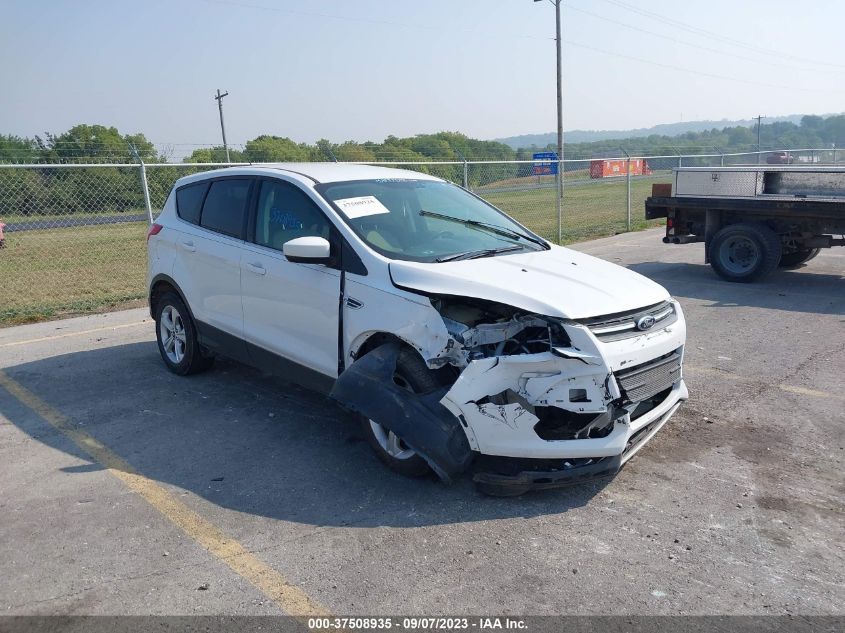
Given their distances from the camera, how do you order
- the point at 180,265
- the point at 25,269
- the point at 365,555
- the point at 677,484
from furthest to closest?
the point at 25,269 → the point at 180,265 → the point at 677,484 → the point at 365,555

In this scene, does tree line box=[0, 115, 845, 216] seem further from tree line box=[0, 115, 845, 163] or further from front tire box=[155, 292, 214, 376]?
front tire box=[155, 292, 214, 376]

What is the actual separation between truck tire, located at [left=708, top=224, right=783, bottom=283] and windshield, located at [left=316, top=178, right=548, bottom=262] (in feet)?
19.2

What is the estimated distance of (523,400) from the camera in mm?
3760

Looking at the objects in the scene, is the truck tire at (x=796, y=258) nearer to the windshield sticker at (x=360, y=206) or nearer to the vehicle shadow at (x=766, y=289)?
the vehicle shadow at (x=766, y=289)

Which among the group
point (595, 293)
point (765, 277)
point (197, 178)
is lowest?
point (765, 277)

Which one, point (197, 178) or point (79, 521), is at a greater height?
point (197, 178)

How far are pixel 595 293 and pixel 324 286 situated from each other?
66.0 inches

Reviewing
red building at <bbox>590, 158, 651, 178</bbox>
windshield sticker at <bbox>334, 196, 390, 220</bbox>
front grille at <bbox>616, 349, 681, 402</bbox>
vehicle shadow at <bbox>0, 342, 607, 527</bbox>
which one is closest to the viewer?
front grille at <bbox>616, 349, 681, 402</bbox>

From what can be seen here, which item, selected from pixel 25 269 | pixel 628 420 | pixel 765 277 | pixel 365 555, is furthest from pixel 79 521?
pixel 25 269

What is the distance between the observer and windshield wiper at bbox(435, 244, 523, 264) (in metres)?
4.52

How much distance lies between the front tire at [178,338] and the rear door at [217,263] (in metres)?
0.22

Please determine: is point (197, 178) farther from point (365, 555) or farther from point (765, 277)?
point (765, 277)

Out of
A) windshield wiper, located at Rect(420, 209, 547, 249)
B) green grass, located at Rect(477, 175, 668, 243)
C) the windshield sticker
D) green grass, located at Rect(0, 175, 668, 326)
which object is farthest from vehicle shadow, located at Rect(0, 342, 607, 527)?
green grass, located at Rect(477, 175, 668, 243)

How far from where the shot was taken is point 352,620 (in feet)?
9.98
